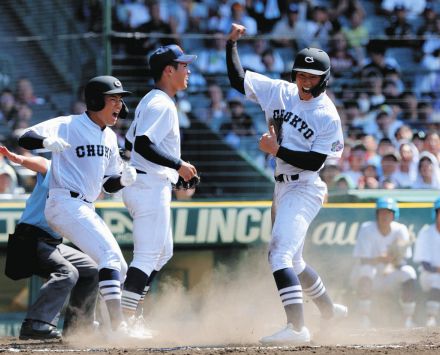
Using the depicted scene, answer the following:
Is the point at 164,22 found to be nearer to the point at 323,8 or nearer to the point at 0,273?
the point at 323,8

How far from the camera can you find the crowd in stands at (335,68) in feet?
36.1

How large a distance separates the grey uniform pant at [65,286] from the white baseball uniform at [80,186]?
66 centimetres

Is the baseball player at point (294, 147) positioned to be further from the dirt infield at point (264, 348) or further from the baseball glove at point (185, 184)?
the baseball glove at point (185, 184)

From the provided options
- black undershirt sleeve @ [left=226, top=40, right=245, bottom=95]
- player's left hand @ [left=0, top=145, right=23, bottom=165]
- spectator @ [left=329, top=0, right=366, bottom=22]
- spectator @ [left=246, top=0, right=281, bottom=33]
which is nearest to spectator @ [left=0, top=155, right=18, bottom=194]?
player's left hand @ [left=0, top=145, right=23, bottom=165]

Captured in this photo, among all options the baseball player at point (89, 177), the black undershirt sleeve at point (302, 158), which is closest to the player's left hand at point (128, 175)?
the baseball player at point (89, 177)

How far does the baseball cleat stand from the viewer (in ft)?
20.8

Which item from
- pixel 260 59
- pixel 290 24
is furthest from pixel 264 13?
pixel 260 59

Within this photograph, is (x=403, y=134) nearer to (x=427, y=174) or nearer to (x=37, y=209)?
(x=427, y=174)

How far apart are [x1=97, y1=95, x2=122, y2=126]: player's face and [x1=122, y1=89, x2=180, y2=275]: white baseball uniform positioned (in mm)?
161

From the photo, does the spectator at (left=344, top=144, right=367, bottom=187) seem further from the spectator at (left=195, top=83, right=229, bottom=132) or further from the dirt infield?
the dirt infield

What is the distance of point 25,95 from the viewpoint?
11.1 metres

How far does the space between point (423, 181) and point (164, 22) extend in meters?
4.20

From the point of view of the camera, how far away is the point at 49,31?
39.7 feet

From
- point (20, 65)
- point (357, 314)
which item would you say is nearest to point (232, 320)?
point (357, 314)
